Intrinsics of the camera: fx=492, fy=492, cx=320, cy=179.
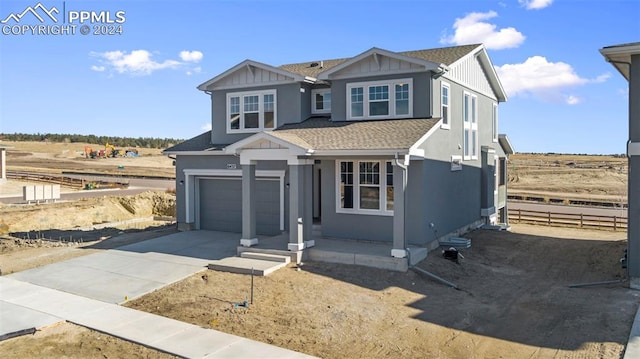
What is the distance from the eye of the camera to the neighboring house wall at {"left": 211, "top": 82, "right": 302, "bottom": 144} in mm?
17578

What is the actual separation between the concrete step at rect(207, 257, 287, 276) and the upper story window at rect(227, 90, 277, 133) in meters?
5.98

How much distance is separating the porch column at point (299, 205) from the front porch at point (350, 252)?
29 centimetres

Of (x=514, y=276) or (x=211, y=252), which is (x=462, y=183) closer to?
(x=514, y=276)

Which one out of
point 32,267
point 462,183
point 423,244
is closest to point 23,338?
point 32,267

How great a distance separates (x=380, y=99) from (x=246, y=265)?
686cm

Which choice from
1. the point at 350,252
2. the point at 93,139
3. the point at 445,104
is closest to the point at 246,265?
the point at 350,252

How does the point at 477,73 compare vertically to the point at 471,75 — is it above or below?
above

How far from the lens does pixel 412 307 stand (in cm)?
1055

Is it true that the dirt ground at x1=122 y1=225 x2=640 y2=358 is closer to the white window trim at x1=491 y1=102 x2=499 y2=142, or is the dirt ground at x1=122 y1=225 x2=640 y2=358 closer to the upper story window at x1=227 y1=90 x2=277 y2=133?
the upper story window at x1=227 y1=90 x2=277 y2=133

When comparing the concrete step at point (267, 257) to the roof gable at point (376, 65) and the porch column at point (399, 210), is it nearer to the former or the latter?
the porch column at point (399, 210)

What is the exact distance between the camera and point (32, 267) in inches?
561

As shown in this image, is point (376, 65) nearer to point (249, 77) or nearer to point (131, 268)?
point (249, 77)

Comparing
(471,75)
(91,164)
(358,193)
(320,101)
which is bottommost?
(358,193)

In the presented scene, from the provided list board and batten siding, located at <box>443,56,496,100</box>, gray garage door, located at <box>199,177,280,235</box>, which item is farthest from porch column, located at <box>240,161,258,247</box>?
board and batten siding, located at <box>443,56,496,100</box>
